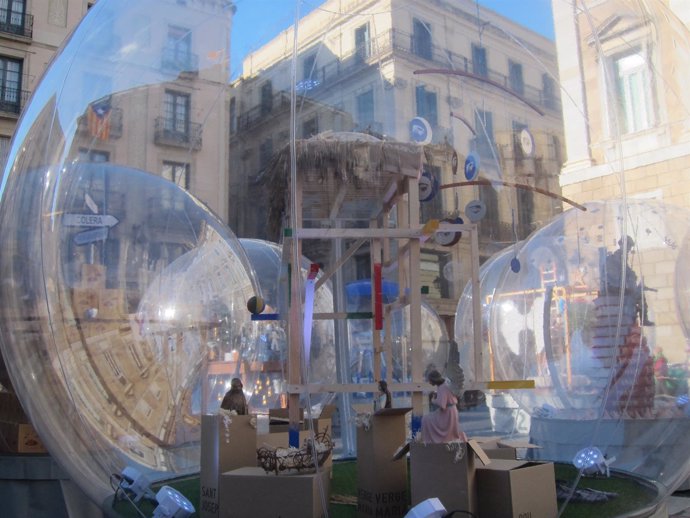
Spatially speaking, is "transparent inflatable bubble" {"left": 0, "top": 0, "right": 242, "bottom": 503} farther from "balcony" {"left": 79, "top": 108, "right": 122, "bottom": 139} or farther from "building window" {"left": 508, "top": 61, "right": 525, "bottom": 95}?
"building window" {"left": 508, "top": 61, "right": 525, "bottom": 95}

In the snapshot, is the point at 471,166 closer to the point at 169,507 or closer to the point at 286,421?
the point at 286,421

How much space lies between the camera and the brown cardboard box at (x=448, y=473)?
3656 mm

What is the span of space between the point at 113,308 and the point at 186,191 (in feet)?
4.56

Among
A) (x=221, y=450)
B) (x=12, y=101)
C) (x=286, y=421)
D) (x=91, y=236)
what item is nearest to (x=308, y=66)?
(x=91, y=236)

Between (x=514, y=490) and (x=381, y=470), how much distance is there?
93cm

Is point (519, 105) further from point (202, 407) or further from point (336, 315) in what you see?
point (202, 407)

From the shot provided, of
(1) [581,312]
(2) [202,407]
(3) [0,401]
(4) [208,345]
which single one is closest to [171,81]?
(4) [208,345]

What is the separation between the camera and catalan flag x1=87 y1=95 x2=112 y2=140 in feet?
17.7

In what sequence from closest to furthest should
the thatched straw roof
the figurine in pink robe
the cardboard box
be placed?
the figurine in pink robe, the thatched straw roof, the cardboard box

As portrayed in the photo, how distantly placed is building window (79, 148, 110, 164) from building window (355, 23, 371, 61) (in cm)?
254

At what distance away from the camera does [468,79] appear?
609 centimetres

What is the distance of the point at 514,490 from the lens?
12.0ft

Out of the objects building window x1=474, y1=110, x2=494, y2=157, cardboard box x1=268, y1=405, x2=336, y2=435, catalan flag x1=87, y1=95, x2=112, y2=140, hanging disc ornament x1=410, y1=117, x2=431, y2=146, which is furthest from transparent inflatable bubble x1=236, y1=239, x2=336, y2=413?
building window x1=474, y1=110, x2=494, y2=157

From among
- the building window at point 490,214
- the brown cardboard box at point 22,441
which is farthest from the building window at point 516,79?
the brown cardboard box at point 22,441
